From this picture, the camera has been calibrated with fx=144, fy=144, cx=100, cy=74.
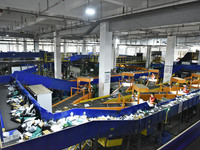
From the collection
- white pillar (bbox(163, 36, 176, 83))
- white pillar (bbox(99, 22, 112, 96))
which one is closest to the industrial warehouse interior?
white pillar (bbox(99, 22, 112, 96))

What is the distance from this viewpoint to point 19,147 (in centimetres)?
317

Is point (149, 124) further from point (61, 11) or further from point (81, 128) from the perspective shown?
point (61, 11)

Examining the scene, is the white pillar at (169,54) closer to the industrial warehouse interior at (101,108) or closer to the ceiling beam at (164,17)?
the industrial warehouse interior at (101,108)

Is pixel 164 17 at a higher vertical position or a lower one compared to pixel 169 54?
higher

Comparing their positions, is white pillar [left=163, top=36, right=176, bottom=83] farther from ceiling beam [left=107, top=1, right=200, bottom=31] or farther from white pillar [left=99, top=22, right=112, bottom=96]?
ceiling beam [left=107, top=1, right=200, bottom=31]

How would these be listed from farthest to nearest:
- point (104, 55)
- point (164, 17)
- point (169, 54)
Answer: point (169, 54) → point (104, 55) → point (164, 17)

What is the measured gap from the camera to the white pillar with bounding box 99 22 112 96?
1041 centimetres

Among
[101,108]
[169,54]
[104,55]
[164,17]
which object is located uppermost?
[164,17]

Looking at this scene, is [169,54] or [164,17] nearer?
[164,17]

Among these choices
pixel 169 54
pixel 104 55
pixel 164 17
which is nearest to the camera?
pixel 164 17

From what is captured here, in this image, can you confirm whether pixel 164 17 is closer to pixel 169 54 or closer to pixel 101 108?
pixel 101 108

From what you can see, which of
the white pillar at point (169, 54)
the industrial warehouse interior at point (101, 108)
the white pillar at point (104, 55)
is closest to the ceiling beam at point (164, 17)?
the industrial warehouse interior at point (101, 108)

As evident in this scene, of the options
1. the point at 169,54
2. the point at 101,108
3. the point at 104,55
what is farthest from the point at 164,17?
the point at 169,54

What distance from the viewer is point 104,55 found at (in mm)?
10594
